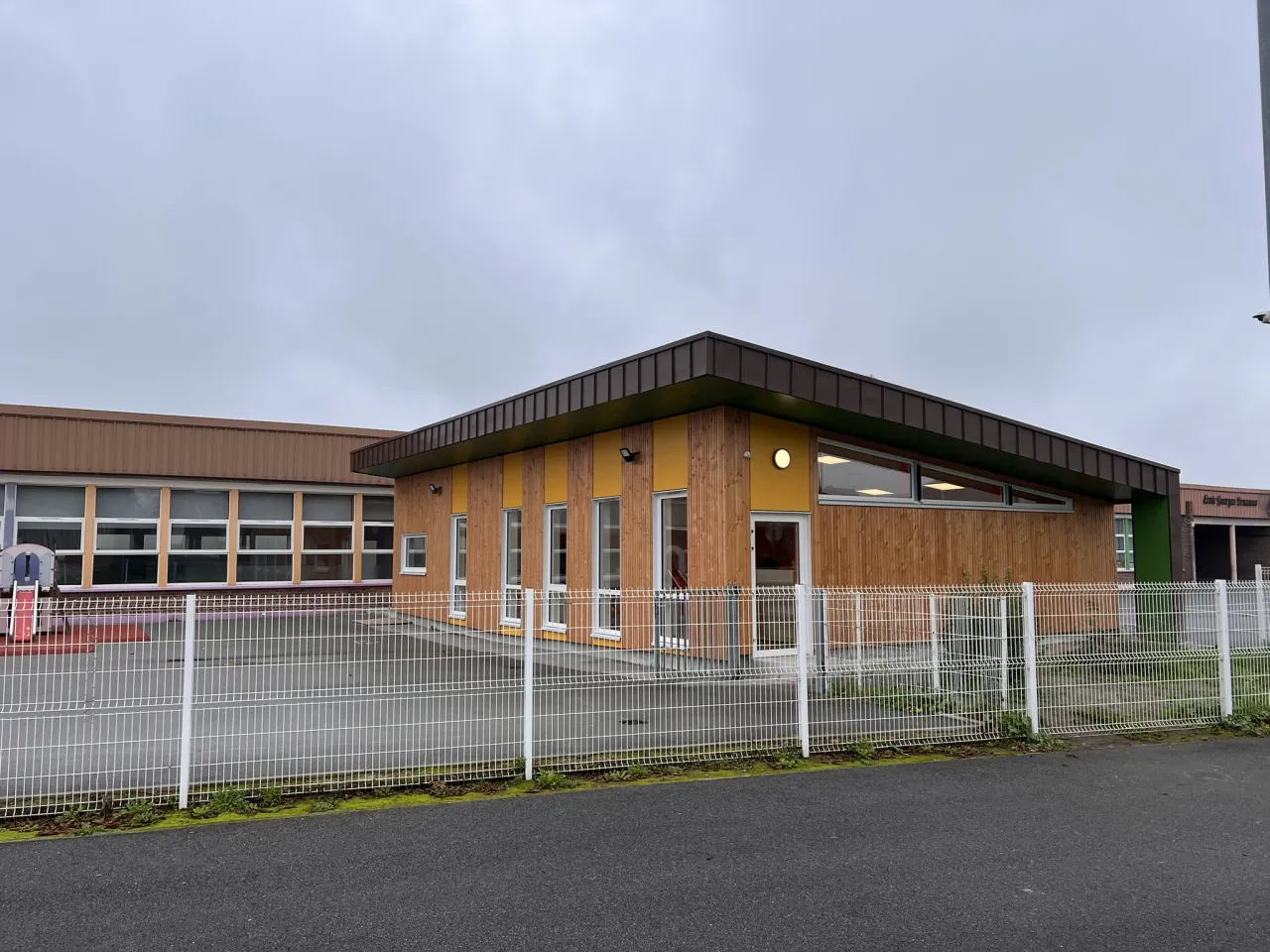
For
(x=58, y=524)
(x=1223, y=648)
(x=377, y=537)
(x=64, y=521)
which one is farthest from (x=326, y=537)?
(x=1223, y=648)

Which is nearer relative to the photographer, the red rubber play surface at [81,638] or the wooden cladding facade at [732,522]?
the red rubber play surface at [81,638]

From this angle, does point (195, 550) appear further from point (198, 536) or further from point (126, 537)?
point (126, 537)

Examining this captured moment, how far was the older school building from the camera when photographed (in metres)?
10.2

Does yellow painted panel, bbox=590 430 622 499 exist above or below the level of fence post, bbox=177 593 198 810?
above

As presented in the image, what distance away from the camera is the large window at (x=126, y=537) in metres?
20.2

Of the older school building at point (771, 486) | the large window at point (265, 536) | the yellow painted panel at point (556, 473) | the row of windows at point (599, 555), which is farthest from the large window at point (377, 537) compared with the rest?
the yellow painted panel at point (556, 473)

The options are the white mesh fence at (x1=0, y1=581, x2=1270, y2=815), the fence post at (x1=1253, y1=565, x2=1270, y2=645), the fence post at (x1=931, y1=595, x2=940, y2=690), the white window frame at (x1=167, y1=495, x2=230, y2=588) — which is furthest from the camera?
the white window frame at (x1=167, y1=495, x2=230, y2=588)

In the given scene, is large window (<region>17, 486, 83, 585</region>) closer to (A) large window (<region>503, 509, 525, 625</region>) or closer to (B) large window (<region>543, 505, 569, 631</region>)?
(A) large window (<region>503, 509, 525, 625</region>)

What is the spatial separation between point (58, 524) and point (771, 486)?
17.5 metres

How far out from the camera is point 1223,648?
828cm

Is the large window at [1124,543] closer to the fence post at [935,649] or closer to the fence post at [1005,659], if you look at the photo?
the fence post at [1005,659]

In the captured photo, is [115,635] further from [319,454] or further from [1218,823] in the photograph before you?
[319,454]

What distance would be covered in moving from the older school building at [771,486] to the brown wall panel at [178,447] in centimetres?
830

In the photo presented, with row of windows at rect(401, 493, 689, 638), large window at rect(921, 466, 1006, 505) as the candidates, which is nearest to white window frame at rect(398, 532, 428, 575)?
row of windows at rect(401, 493, 689, 638)
